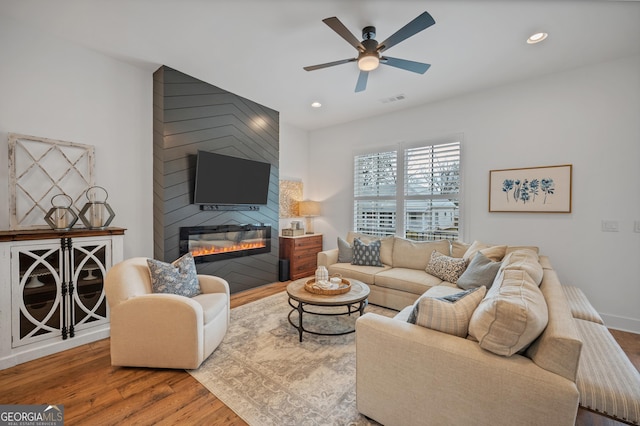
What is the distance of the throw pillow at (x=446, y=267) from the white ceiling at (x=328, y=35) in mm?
2330

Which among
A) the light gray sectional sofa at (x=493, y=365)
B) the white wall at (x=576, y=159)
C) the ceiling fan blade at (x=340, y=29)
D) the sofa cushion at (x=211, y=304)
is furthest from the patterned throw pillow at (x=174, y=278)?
the white wall at (x=576, y=159)

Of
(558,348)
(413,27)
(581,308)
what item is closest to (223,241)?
(413,27)

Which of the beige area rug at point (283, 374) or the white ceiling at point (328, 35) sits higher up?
the white ceiling at point (328, 35)

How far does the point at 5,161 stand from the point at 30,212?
0.50 metres

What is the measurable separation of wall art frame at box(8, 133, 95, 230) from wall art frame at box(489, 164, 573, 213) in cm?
504

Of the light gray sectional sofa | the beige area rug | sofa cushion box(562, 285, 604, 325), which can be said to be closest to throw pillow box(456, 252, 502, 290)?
sofa cushion box(562, 285, 604, 325)

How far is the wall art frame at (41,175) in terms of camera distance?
8.20ft

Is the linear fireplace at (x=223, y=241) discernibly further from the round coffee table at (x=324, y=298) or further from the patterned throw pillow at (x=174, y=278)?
the round coffee table at (x=324, y=298)

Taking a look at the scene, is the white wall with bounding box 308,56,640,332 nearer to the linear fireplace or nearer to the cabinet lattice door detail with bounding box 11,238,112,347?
the linear fireplace

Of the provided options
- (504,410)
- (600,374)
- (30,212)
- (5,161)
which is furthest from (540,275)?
(5,161)

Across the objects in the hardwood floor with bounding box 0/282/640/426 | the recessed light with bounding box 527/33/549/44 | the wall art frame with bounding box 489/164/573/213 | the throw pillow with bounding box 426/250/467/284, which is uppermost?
the recessed light with bounding box 527/33/549/44

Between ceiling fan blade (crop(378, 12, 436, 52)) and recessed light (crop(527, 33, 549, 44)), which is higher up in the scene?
recessed light (crop(527, 33, 549, 44))

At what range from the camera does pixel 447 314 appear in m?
1.49

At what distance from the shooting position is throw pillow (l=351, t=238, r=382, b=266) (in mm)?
3910
